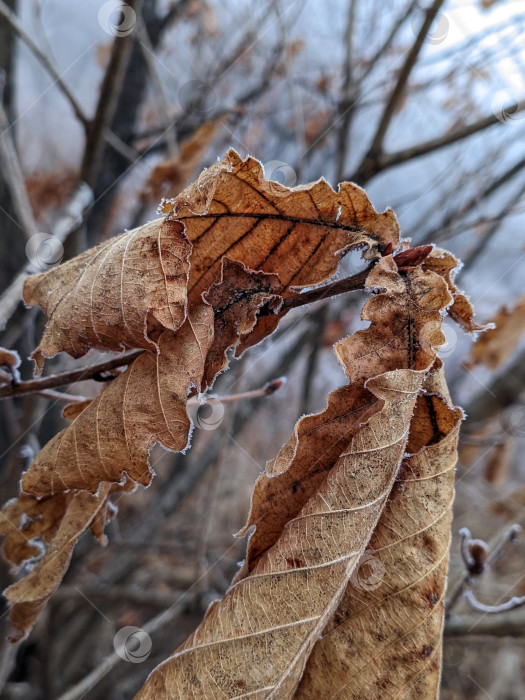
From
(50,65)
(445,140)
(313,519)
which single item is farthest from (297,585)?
(50,65)

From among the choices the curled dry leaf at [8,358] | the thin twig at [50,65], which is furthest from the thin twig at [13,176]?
the curled dry leaf at [8,358]

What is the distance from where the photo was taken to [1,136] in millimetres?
1059

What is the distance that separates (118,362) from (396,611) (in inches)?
14.2

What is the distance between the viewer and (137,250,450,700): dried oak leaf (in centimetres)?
44

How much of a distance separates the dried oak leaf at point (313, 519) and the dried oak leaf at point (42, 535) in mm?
149

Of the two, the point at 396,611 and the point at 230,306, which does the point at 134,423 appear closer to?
the point at 230,306

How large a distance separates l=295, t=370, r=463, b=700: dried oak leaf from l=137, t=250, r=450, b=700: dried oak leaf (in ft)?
0.11

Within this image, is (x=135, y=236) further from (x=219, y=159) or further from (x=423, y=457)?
(x=423, y=457)

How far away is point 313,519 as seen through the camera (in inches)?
18.5

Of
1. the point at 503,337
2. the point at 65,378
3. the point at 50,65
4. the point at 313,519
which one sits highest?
the point at 50,65

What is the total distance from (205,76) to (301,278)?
7.84 ft

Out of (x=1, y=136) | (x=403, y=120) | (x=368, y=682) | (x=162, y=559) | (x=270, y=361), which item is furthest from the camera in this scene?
(x=270, y=361)

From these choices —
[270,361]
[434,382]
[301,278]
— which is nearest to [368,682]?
[434,382]

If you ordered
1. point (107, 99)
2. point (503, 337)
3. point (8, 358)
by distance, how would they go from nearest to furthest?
point (8, 358) → point (107, 99) → point (503, 337)
